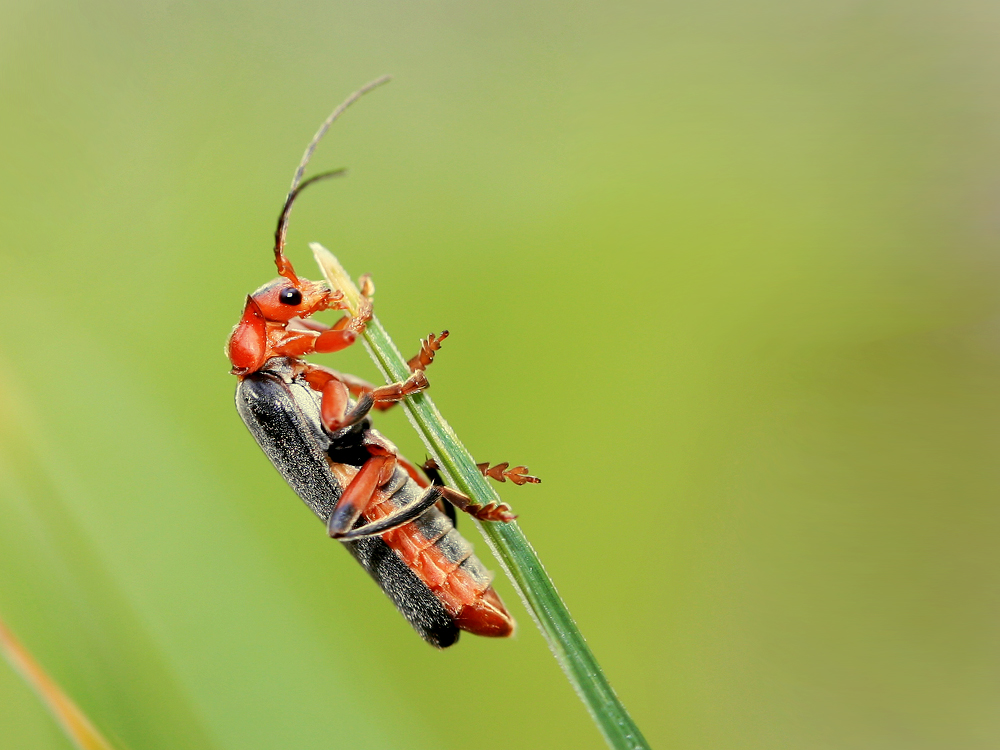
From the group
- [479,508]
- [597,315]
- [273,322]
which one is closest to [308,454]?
[273,322]

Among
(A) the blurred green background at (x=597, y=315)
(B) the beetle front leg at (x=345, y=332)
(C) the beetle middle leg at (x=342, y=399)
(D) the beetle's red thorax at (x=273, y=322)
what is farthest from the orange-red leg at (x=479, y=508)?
(A) the blurred green background at (x=597, y=315)

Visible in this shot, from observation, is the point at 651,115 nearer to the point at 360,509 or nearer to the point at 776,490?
the point at 776,490

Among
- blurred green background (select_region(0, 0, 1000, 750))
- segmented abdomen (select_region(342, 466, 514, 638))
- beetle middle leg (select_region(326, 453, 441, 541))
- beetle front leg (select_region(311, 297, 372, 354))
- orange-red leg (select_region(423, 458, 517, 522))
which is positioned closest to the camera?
orange-red leg (select_region(423, 458, 517, 522))

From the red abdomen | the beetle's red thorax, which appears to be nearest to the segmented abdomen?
the red abdomen

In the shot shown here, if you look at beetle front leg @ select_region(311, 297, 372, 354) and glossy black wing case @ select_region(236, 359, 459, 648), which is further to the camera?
glossy black wing case @ select_region(236, 359, 459, 648)

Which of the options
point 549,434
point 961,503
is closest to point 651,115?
point 549,434

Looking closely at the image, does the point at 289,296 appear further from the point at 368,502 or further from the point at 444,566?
the point at 444,566

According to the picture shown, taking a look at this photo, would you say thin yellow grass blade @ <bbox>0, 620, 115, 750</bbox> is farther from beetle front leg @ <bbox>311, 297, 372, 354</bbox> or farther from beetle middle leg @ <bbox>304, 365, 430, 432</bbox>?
beetle front leg @ <bbox>311, 297, 372, 354</bbox>
